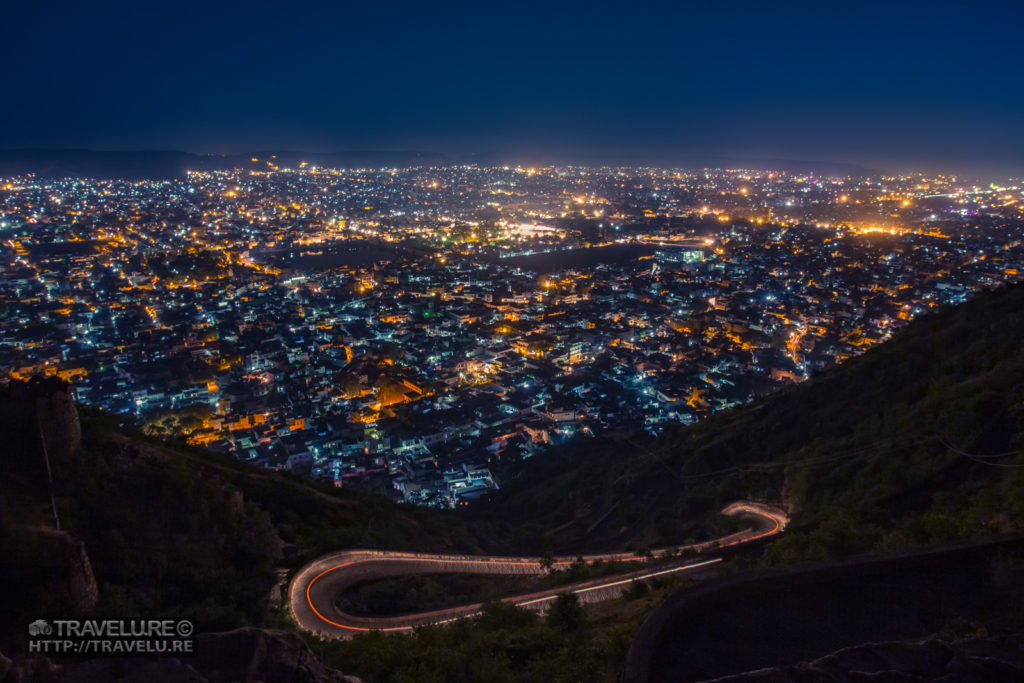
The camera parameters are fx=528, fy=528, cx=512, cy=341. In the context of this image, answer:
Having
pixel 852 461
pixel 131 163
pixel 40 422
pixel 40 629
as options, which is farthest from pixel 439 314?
pixel 131 163

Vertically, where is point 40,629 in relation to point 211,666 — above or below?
below

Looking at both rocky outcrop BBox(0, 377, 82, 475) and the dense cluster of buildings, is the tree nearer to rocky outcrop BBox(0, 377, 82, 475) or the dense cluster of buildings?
rocky outcrop BBox(0, 377, 82, 475)

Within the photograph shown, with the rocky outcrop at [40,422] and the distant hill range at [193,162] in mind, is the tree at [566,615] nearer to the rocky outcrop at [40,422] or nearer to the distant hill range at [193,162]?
the rocky outcrop at [40,422]

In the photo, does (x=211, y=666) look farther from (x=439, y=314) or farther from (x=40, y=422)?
(x=439, y=314)

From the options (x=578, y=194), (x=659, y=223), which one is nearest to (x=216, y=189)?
(x=578, y=194)

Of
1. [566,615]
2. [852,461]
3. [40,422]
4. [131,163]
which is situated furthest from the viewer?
[131,163]

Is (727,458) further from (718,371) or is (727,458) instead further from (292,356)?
(292,356)
